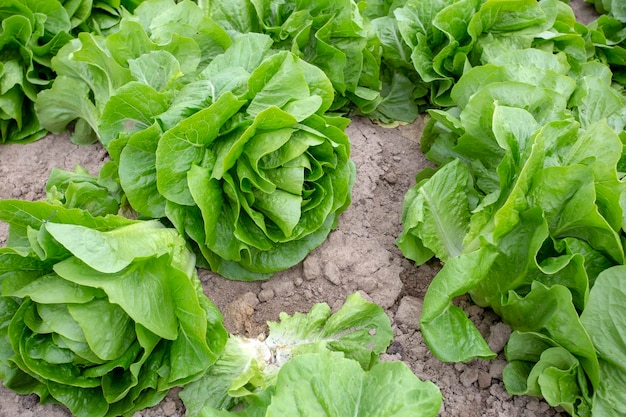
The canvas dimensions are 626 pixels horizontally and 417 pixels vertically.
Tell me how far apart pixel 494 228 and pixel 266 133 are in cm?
104

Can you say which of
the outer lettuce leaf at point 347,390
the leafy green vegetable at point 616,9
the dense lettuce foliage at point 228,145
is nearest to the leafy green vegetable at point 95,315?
the dense lettuce foliage at point 228,145

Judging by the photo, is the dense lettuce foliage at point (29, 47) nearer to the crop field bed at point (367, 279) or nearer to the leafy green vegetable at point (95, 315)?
the crop field bed at point (367, 279)

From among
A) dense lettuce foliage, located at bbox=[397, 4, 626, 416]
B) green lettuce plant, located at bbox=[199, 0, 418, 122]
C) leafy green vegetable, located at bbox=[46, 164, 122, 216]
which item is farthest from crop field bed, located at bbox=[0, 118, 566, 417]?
leafy green vegetable, located at bbox=[46, 164, 122, 216]

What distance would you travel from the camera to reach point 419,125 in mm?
3896

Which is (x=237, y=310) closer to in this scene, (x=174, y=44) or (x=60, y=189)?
(x=60, y=189)

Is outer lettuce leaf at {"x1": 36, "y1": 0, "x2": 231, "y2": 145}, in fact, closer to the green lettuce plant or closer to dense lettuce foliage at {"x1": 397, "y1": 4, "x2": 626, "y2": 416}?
the green lettuce plant

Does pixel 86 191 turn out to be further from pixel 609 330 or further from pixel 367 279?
pixel 609 330

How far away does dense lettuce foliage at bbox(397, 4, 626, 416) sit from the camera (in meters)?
2.45

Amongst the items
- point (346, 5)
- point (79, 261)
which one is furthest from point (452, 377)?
point (346, 5)

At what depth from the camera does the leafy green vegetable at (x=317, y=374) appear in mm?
2225

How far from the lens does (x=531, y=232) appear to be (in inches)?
104

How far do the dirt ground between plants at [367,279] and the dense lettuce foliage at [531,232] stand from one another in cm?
12

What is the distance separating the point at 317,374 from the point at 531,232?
1.09 meters

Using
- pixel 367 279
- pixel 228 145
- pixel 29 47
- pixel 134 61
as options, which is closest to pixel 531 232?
pixel 367 279
